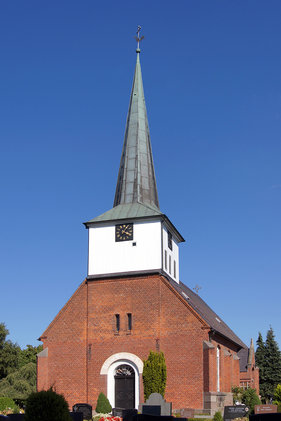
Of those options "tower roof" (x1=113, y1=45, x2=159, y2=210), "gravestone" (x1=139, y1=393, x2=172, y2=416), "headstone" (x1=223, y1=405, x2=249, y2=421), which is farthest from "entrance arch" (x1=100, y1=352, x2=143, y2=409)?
"tower roof" (x1=113, y1=45, x2=159, y2=210)

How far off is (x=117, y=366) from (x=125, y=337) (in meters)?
1.78

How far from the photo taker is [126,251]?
33.6 metres

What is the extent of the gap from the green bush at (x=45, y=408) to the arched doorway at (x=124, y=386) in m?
18.0

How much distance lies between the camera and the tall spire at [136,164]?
36.6 m

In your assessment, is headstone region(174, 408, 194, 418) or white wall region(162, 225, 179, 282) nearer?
headstone region(174, 408, 194, 418)

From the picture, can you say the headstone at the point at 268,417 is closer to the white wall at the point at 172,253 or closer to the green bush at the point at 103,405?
the green bush at the point at 103,405

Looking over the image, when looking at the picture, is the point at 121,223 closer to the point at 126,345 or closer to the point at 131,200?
the point at 131,200

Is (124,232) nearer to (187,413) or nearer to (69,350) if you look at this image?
(69,350)

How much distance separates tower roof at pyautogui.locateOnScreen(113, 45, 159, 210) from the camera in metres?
36.6

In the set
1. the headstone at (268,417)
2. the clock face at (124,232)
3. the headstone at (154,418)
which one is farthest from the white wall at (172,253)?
the headstone at (268,417)

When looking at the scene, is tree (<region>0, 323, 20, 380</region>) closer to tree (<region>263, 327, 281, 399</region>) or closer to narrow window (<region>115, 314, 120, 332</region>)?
narrow window (<region>115, 314, 120, 332</region>)

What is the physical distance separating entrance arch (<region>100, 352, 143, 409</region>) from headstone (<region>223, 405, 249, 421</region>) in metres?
6.05

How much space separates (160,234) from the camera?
33.2 m

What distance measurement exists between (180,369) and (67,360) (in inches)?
284
